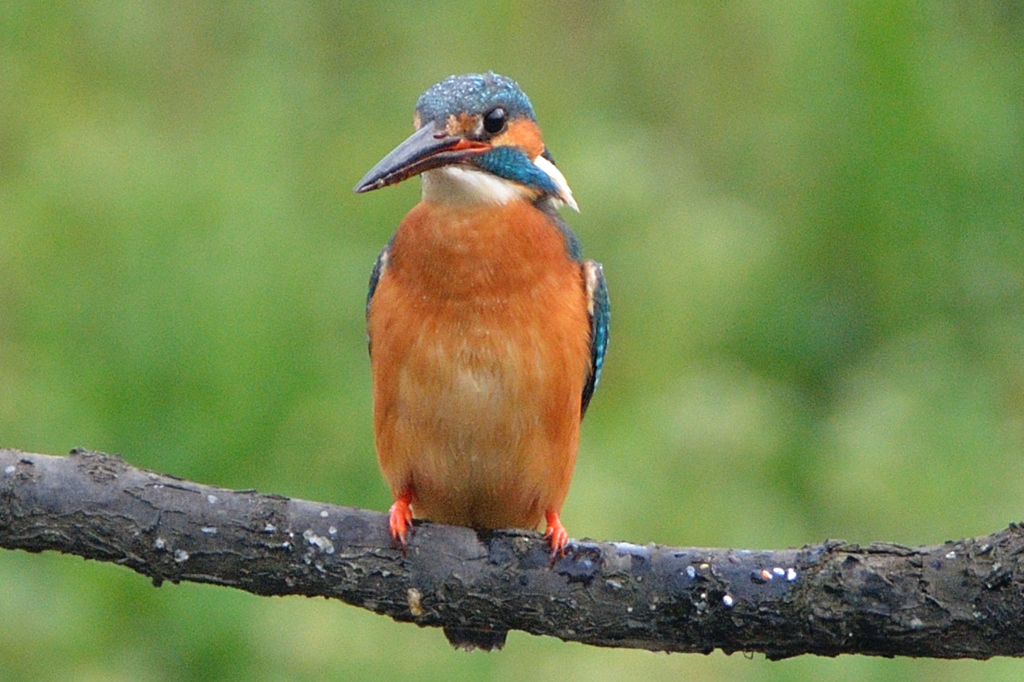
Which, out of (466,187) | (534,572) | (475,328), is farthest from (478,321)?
(534,572)

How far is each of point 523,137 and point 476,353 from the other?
44cm

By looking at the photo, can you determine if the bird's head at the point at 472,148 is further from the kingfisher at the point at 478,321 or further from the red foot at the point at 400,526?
the red foot at the point at 400,526

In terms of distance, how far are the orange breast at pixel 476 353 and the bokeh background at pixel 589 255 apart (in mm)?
1368

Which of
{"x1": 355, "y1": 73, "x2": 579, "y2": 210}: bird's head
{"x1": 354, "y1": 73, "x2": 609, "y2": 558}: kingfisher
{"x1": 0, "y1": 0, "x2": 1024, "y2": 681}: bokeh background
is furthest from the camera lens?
{"x1": 0, "y1": 0, "x2": 1024, "y2": 681}: bokeh background

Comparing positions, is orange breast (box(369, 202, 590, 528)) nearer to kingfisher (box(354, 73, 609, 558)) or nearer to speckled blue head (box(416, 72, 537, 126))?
kingfisher (box(354, 73, 609, 558))

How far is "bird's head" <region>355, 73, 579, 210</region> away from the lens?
3.13 meters

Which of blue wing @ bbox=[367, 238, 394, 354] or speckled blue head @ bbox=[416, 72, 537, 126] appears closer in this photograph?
speckled blue head @ bbox=[416, 72, 537, 126]

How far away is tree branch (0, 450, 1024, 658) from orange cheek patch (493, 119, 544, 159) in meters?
0.76

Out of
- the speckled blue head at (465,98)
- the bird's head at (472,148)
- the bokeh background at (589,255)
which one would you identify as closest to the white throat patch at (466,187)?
the bird's head at (472,148)

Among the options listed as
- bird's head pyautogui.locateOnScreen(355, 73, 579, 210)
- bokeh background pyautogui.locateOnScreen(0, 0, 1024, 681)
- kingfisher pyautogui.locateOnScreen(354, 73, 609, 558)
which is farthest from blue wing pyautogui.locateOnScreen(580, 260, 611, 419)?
bokeh background pyautogui.locateOnScreen(0, 0, 1024, 681)

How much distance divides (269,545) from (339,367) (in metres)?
2.61

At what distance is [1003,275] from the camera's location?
20.8 ft

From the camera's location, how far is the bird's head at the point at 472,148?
3129 mm

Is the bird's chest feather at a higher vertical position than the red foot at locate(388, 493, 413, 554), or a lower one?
higher
